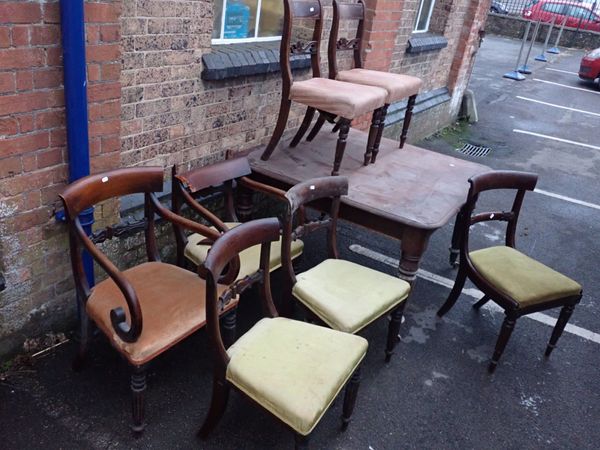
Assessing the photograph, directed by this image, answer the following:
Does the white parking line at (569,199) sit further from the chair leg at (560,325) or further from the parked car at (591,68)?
the parked car at (591,68)

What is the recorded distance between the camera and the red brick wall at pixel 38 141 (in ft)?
6.99

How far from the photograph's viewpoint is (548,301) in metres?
3.03

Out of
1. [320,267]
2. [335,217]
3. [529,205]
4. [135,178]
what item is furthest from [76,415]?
[529,205]

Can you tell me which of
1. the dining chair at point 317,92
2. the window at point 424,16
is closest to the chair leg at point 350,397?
the dining chair at point 317,92

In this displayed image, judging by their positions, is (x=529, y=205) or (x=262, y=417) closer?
(x=262, y=417)

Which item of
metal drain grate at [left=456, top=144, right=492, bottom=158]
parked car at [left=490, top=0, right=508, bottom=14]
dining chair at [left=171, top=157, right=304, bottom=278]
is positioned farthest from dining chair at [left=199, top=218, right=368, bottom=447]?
parked car at [left=490, top=0, right=508, bottom=14]

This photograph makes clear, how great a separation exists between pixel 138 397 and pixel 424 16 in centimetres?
583

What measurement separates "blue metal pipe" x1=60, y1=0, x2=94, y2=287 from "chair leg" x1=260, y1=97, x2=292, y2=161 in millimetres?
1329

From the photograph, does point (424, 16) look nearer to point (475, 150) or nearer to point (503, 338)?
point (475, 150)

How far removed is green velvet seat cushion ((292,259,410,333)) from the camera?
2.55 metres

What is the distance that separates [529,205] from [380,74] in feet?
8.66

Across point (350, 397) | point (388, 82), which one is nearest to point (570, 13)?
point (388, 82)

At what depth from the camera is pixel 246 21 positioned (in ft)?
11.9

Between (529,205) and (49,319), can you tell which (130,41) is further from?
A: (529,205)
